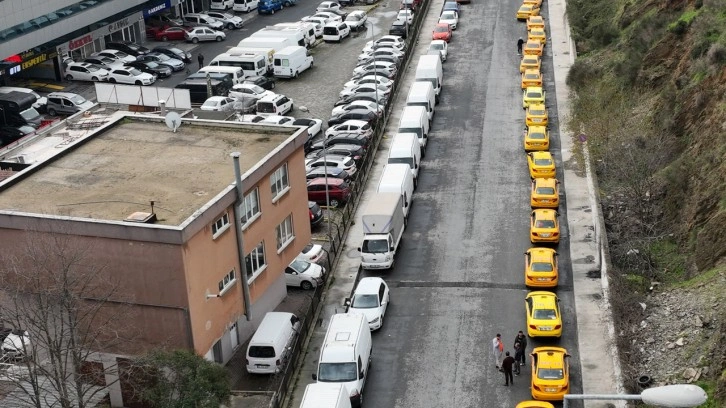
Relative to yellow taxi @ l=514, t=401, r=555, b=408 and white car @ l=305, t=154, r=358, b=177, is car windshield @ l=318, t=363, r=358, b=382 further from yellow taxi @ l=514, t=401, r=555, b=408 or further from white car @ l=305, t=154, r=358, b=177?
white car @ l=305, t=154, r=358, b=177

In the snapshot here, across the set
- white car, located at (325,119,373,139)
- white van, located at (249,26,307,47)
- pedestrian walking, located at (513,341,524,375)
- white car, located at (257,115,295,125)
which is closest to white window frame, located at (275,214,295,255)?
pedestrian walking, located at (513,341,524,375)

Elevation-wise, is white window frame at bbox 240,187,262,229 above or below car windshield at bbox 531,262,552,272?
above

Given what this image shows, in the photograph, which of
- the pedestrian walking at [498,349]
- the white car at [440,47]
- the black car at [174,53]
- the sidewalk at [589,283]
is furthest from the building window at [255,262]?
the black car at [174,53]

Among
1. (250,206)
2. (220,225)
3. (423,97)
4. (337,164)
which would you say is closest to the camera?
(220,225)

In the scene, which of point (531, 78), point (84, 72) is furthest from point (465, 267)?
point (84, 72)

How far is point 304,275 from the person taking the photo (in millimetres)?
47594

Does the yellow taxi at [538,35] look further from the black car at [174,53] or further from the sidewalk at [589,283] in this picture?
the black car at [174,53]

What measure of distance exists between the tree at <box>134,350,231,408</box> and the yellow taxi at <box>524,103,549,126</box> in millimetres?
34027

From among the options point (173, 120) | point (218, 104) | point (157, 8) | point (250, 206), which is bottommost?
point (218, 104)

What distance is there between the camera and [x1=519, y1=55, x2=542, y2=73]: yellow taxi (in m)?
74.6

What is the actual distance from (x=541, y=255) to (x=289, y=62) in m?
36.8

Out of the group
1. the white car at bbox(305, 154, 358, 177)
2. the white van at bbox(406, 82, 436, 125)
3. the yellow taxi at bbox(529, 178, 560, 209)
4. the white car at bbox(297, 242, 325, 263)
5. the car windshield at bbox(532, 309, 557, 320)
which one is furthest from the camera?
the white van at bbox(406, 82, 436, 125)

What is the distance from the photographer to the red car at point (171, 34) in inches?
3575

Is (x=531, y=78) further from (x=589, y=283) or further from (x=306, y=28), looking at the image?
(x=589, y=283)
